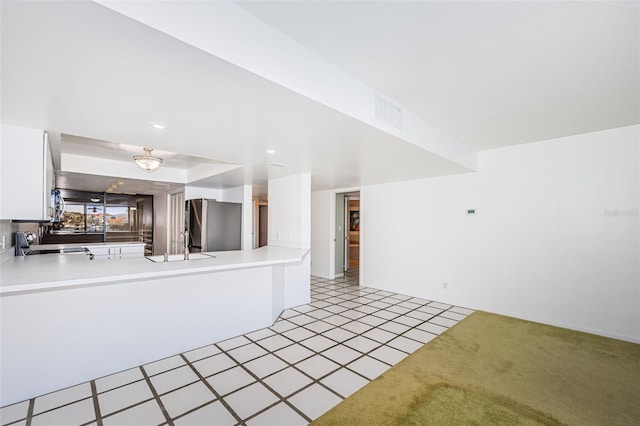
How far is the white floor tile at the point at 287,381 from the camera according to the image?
2.30m

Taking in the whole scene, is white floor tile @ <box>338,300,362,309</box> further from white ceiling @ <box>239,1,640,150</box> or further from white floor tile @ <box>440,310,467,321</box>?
white ceiling @ <box>239,1,640,150</box>

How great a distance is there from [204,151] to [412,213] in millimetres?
3753

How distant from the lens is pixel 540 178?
3.85m

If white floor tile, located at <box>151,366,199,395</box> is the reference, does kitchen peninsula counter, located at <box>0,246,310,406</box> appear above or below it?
above

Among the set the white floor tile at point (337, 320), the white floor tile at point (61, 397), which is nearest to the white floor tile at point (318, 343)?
the white floor tile at point (337, 320)

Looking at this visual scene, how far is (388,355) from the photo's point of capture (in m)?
2.92

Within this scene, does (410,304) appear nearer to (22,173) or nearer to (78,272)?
(78,272)

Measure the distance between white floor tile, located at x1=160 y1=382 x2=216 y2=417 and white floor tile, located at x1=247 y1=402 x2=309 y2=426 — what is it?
0.45 m

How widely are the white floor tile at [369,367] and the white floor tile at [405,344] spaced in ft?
1.41

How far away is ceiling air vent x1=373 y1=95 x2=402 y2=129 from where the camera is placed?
92.3 inches

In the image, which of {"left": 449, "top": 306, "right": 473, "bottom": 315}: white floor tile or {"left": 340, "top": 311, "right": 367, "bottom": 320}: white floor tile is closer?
{"left": 340, "top": 311, "right": 367, "bottom": 320}: white floor tile

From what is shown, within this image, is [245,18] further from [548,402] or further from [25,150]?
[548,402]

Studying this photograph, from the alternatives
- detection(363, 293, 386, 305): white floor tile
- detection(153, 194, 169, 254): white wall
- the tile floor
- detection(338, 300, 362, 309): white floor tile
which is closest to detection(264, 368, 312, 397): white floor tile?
the tile floor

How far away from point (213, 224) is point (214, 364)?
3.37 meters
